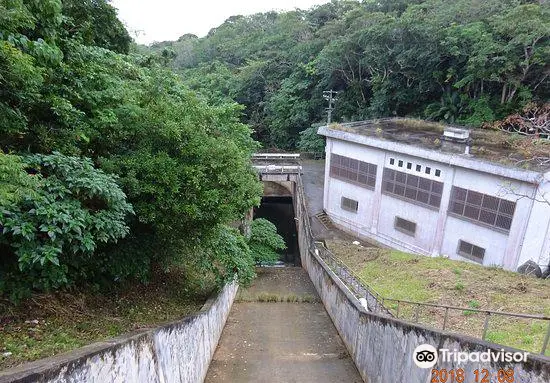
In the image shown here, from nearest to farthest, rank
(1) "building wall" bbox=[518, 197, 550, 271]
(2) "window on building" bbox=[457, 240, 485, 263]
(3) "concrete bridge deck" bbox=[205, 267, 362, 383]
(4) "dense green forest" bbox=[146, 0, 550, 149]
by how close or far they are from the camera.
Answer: (3) "concrete bridge deck" bbox=[205, 267, 362, 383]
(1) "building wall" bbox=[518, 197, 550, 271]
(2) "window on building" bbox=[457, 240, 485, 263]
(4) "dense green forest" bbox=[146, 0, 550, 149]

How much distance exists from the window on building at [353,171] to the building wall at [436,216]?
263 mm

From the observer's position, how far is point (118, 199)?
5902mm

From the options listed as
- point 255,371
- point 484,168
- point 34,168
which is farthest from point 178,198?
point 484,168

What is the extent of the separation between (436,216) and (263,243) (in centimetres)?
836

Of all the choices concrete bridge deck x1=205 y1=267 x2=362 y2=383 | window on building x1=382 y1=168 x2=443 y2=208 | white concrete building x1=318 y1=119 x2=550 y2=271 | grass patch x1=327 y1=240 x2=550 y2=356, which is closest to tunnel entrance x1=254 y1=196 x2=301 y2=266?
white concrete building x1=318 y1=119 x2=550 y2=271

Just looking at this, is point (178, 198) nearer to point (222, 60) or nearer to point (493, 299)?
point (493, 299)

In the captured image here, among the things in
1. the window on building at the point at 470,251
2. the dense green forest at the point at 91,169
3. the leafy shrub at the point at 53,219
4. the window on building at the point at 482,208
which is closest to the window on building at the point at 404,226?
the window on building at the point at 482,208

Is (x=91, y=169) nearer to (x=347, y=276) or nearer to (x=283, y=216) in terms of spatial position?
(x=347, y=276)

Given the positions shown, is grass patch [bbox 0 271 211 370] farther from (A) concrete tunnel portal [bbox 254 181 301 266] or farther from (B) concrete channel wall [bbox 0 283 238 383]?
(A) concrete tunnel portal [bbox 254 181 301 266]

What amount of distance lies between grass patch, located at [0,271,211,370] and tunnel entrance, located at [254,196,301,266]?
1703 centimetres

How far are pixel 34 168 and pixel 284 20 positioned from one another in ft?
148

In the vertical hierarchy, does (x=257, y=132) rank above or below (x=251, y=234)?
above

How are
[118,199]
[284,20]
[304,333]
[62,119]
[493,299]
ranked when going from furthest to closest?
[284,20] < [304,333] < [493,299] < [62,119] < [118,199]

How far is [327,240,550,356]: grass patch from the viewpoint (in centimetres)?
870
